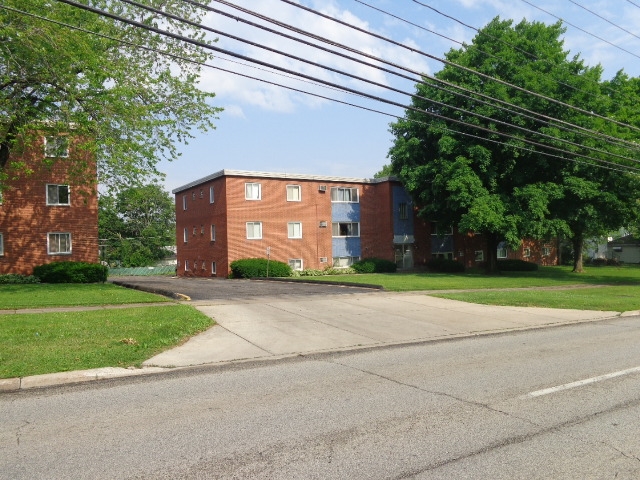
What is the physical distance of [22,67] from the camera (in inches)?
754

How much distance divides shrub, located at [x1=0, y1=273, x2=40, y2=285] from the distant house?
6968 centimetres

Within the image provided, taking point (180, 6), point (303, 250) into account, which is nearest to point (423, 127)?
point (303, 250)

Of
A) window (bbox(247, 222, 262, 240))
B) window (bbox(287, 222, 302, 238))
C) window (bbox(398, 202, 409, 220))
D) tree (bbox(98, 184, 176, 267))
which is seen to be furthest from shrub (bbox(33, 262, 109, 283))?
tree (bbox(98, 184, 176, 267))

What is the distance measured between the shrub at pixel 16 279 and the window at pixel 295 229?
18172 mm

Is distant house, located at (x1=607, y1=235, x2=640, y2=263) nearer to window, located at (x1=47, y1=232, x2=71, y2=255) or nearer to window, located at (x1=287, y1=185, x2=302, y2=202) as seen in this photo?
window, located at (x1=287, y1=185, x2=302, y2=202)

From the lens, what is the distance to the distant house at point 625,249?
230 ft

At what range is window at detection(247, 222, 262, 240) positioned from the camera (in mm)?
38156

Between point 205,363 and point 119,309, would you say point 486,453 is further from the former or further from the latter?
point 119,309

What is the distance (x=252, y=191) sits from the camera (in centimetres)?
3825

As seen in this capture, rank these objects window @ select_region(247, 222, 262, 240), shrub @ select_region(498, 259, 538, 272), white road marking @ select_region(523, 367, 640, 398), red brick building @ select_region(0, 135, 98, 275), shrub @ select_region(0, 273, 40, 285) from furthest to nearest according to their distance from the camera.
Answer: shrub @ select_region(498, 259, 538, 272) < window @ select_region(247, 222, 262, 240) < red brick building @ select_region(0, 135, 98, 275) < shrub @ select_region(0, 273, 40, 285) < white road marking @ select_region(523, 367, 640, 398)

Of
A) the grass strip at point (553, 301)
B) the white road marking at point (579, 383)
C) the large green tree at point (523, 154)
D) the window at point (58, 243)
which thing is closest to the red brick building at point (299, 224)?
the large green tree at point (523, 154)

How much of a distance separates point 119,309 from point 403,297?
33.1 ft

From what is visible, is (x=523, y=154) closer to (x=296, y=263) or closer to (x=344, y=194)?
(x=344, y=194)

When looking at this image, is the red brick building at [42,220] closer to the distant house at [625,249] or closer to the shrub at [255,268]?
the shrub at [255,268]
